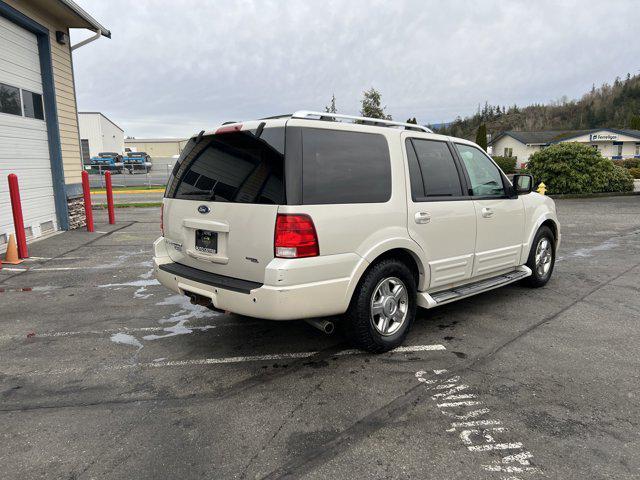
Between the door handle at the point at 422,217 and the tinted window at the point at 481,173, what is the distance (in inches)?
36.1

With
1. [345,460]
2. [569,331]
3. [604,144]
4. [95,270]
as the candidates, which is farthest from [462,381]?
[604,144]

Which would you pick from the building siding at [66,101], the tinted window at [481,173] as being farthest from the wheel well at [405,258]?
the building siding at [66,101]

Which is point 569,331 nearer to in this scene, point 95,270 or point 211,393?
point 211,393

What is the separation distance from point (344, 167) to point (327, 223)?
531mm

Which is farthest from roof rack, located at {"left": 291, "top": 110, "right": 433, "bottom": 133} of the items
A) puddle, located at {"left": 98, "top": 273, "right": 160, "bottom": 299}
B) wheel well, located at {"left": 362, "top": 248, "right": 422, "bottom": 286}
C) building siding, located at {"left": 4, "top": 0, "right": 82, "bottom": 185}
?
building siding, located at {"left": 4, "top": 0, "right": 82, "bottom": 185}

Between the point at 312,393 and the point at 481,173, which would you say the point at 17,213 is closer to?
the point at 312,393

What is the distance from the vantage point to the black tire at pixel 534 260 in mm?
5769

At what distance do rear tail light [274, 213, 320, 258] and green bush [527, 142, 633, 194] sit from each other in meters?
17.8

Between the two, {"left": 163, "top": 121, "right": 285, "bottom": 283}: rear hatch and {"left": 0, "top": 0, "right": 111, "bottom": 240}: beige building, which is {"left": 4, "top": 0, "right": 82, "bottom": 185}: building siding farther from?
{"left": 163, "top": 121, "right": 285, "bottom": 283}: rear hatch

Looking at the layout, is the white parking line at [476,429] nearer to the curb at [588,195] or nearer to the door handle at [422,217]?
the door handle at [422,217]

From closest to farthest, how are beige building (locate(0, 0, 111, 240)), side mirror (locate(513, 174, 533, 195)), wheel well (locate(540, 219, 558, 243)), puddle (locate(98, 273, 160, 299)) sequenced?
side mirror (locate(513, 174, 533, 195)), puddle (locate(98, 273, 160, 299)), wheel well (locate(540, 219, 558, 243)), beige building (locate(0, 0, 111, 240))

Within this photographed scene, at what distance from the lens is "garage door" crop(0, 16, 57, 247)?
337 inches

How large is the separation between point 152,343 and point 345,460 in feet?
8.02

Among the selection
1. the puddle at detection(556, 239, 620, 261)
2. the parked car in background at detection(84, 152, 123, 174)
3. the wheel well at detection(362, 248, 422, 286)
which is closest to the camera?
→ the wheel well at detection(362, 248, 422, 286)
